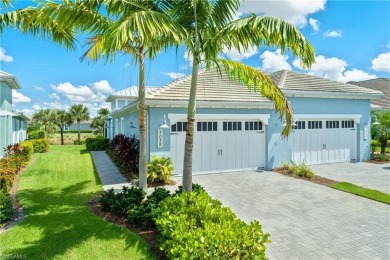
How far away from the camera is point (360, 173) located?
560 inches

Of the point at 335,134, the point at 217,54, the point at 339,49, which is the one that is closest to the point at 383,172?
the point at 335,134

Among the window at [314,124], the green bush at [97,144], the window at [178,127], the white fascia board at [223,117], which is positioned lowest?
the green bush at [97,144]

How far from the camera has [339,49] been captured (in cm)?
1492

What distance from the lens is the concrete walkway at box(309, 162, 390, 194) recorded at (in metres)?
11.9

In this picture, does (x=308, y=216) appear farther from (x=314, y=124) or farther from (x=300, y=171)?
(x=314, y=124)

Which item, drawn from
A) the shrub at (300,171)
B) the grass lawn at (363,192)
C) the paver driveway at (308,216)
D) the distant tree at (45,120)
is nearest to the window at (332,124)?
the shrub at (300,171)

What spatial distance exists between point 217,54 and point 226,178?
22.9 feet

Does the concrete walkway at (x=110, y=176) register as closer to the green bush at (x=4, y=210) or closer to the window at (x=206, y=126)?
the green bush at (x=4, y=210)

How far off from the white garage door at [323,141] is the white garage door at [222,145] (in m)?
2.71

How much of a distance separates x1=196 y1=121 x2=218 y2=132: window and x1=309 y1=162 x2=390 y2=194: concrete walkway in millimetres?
6135

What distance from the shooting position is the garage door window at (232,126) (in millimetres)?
14198

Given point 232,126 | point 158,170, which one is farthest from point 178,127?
point 232,126

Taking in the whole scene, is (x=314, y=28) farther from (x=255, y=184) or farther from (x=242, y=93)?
(x=255, y=184)

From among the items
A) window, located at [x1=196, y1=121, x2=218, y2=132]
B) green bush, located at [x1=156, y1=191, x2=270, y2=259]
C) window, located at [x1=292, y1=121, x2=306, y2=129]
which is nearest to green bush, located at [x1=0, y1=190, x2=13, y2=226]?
green bush, located at [x1=156, y1=191, x2=270, y2=259]
